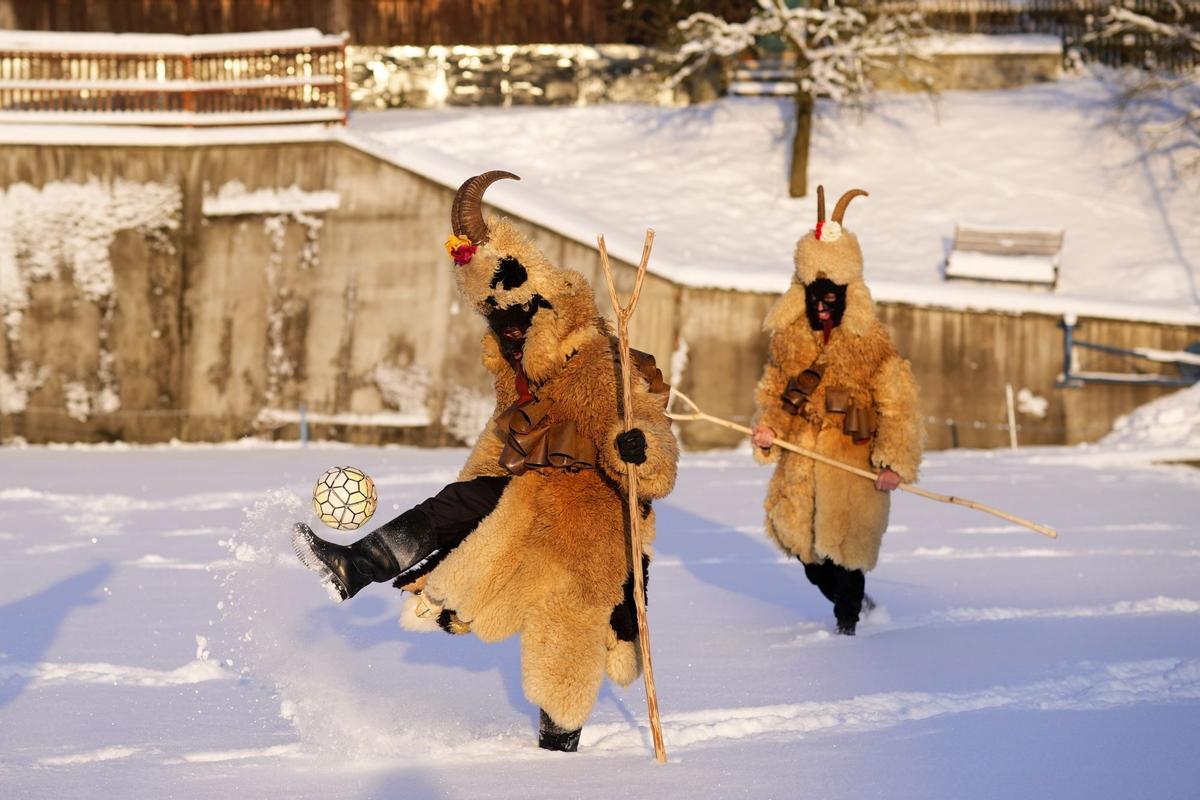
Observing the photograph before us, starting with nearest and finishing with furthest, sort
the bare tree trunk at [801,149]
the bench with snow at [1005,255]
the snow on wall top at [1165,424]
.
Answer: the snow on wall top at [1165,424] < the bench with snow at [1005,255] < the bare tree trunk at [801,149]

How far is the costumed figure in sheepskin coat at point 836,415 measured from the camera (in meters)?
7.70

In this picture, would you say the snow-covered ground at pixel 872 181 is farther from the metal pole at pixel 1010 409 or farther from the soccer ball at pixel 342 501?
the soccer ball at pixel 342 501

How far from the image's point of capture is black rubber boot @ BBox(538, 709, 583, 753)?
17.5 ft

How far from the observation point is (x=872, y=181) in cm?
2139

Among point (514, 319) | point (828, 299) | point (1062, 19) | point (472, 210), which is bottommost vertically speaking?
point (828, 299)

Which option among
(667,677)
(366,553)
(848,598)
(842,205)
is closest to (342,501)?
(366,553)

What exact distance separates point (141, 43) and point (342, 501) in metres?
16.6

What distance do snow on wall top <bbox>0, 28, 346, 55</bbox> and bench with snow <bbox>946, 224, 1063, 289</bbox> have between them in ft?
27.7

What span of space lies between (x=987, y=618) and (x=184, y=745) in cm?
437

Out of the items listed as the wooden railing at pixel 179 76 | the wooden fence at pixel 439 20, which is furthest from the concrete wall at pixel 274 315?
the wooden fence at pixel 439 20

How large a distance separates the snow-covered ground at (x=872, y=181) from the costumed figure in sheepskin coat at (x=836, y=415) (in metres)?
10.4

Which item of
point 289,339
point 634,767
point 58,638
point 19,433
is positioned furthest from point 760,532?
point 19,433

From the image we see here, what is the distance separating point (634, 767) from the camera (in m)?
5.15

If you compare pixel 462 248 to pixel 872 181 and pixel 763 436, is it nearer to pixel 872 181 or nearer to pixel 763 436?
pixel 763 436
